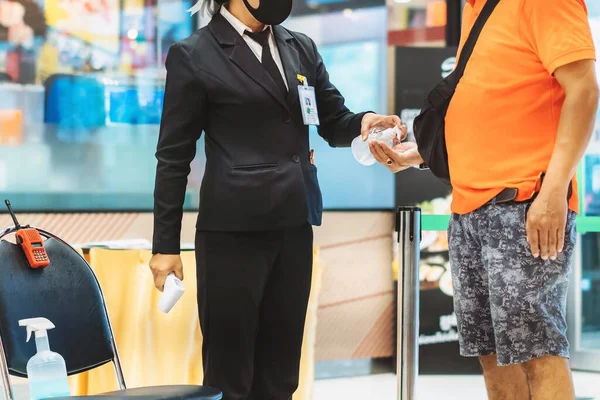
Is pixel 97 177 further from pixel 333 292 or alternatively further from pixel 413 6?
pixel 413 6

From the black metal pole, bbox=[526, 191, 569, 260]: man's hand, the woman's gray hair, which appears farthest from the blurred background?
bbox=[526, 191, 569, 260]: man's hand

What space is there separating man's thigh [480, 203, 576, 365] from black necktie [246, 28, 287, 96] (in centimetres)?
69

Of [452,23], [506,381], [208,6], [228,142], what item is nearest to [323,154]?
[452,23]

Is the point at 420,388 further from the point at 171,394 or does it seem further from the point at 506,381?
the point at 171,394

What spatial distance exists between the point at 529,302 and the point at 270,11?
3.41 ft

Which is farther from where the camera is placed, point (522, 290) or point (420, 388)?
point (420, 388)

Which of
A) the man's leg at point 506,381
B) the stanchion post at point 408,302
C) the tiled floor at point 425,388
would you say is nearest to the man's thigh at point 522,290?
the man's leg at point 506,381

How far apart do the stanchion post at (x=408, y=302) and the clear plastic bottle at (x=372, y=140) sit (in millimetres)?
262

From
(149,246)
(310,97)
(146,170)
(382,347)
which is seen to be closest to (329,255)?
(382,347)

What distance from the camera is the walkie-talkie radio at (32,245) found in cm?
227

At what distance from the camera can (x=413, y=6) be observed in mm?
4977

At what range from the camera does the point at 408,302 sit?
2.32 metres

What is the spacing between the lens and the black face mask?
2199 millimetres

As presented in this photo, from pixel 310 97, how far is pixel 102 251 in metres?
1.36
